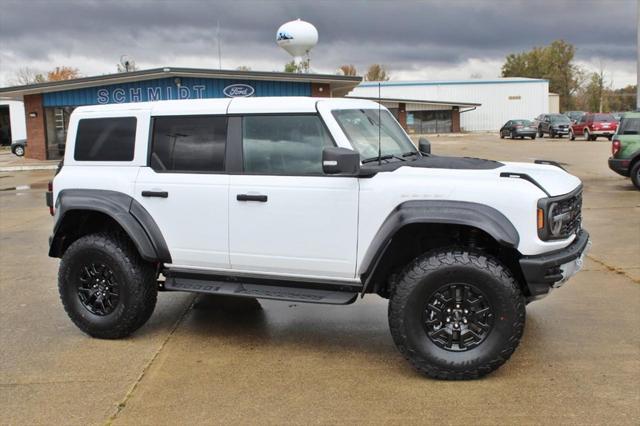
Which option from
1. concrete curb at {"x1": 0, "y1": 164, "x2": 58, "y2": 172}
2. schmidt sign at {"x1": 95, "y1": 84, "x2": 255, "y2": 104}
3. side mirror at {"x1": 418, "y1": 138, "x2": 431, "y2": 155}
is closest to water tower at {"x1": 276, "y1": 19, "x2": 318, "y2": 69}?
schmidt sign at {"x1": 95, "y1": 84, "x2": 255, "y2": 104}

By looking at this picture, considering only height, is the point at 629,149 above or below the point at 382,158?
below

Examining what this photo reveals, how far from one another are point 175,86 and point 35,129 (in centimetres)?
975

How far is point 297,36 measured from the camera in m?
34.6

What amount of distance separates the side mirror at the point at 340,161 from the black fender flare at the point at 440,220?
0.43 metres

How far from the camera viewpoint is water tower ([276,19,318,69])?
3466 cm

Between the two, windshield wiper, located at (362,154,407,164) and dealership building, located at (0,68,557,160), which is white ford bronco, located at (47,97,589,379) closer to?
windshield wiper, located at (362,154,407,164)

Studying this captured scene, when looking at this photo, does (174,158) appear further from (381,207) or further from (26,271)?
(26,271)

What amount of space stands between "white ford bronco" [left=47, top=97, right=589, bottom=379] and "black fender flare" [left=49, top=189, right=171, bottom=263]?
0.01m

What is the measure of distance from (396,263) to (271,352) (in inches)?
47.9

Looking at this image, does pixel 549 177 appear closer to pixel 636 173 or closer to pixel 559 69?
pixel 636 173

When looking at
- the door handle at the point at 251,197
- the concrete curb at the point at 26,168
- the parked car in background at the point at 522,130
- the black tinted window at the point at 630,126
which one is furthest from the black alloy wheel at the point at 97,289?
the parked car in background at the point at 522,130

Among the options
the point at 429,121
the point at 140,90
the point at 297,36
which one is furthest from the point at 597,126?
the point at 140,90

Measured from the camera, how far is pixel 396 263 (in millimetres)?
4508

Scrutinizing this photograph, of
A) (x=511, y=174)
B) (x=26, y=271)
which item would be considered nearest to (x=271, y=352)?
(x=511, y=174)
